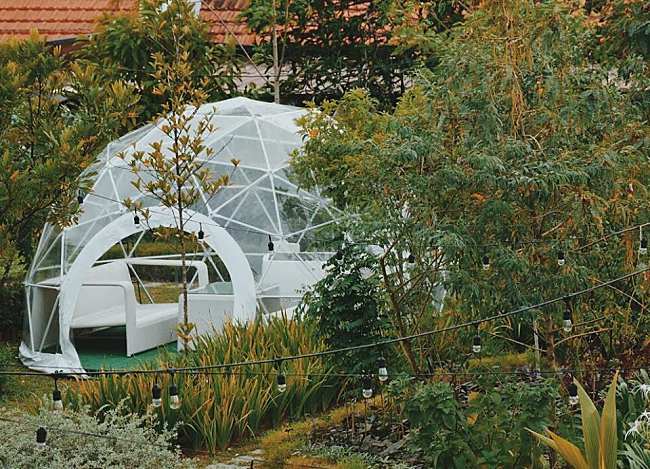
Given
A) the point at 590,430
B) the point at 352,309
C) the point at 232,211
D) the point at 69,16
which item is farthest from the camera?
the point at 69,16

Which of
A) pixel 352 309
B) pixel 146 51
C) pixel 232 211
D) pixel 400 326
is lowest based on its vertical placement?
pixel 400 326

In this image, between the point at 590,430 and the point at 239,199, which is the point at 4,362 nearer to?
the point at 239,199

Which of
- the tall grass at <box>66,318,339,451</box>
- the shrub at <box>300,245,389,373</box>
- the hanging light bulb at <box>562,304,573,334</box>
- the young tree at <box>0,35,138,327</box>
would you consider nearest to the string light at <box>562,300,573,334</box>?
the hanging light bulb at <box>562,304,573,334</box>

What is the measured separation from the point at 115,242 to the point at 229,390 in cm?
357

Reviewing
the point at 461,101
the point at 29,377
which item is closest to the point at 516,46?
the point at 461,101

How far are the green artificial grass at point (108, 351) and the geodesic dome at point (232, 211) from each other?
1.54ft

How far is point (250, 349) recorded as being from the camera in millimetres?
10562

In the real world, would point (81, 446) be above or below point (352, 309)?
Answer: below

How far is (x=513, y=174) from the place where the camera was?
812 centimetres

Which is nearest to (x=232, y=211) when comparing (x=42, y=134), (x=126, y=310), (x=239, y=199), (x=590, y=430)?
(x=239, y=199)

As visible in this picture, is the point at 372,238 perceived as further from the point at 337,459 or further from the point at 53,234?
the point at 53,234

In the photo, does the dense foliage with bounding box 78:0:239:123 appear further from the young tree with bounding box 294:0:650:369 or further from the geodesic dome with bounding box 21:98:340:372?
the young tree with bounding box 294:0:650:369

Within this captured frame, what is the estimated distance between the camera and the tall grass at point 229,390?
9562mm

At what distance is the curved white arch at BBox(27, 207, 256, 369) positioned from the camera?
41.1 feet
